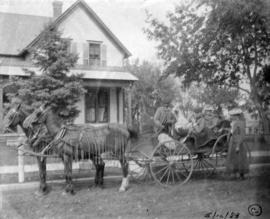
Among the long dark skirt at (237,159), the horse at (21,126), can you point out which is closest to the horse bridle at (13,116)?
the horse at (21,126)

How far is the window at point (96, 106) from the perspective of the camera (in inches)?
332

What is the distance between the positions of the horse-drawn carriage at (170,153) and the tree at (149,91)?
0.49 meters

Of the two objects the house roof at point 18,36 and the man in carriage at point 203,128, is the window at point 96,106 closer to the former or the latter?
the house roof at point 18,36

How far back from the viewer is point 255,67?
192 inches

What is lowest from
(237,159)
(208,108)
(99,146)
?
(237,159)

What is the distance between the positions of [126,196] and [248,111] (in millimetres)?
2447

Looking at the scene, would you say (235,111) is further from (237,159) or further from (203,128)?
(237,159)

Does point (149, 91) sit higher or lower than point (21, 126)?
higher

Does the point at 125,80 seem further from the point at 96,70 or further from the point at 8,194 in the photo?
the point at 8,194

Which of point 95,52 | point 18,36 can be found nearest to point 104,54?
point 95,52

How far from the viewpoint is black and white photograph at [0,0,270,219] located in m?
4.77

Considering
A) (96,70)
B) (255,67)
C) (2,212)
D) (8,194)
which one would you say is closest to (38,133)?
(8,194)

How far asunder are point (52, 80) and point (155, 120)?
2.96 m

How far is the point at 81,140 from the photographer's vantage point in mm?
5910
